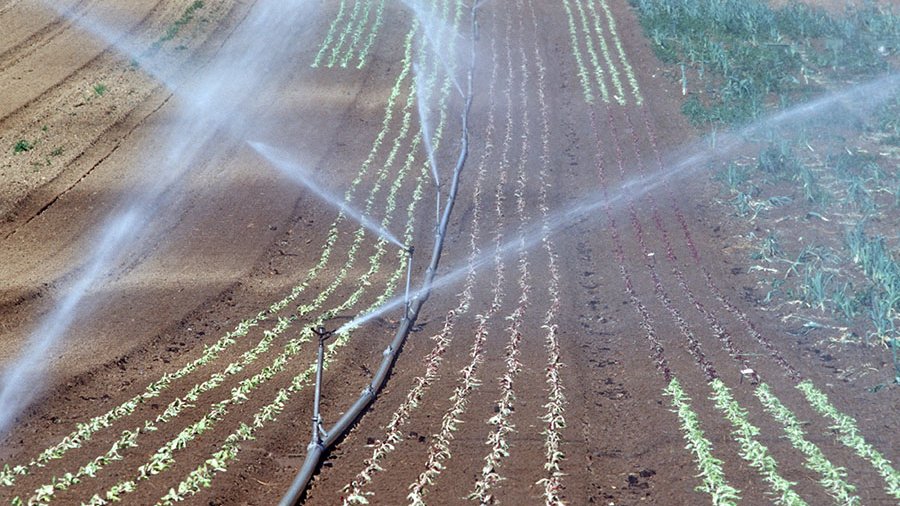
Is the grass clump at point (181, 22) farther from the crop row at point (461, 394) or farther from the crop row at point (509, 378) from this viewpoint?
the crop row at point (461, 394)

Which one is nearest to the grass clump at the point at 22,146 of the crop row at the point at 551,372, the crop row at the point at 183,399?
the crop row at the point at 183,399

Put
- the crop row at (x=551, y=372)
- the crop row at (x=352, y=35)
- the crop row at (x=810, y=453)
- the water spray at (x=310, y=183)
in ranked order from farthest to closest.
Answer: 1. the crop row at (x=352, y=35)
2. the water spray at (x=310, y=183)
3. the crop row at (x=551, y=372)
4. the crop row at (x=810, y=453)

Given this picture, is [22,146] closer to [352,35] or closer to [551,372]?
[352,35]

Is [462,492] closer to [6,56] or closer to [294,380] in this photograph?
[294,380]

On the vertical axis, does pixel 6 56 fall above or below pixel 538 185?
above

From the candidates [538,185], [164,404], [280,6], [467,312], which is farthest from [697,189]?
[280,6]
